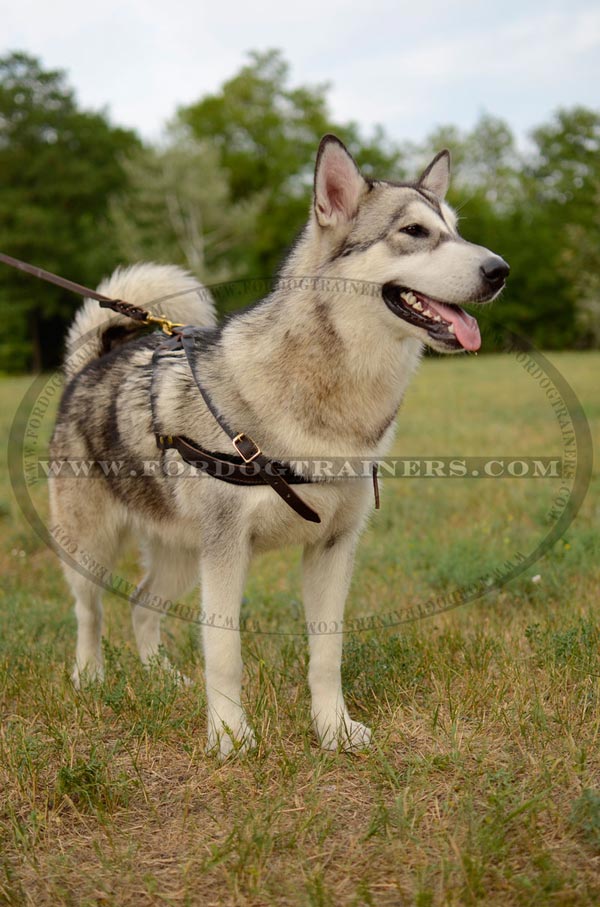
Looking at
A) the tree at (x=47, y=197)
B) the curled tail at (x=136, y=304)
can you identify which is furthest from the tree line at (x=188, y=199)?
the curled tail at (x=136, y=304)

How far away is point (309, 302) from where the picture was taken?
2.80m

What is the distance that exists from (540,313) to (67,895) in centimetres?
3759

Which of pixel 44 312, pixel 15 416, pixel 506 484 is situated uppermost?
pixel 506 484

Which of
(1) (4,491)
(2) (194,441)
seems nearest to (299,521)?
(2) (194,441)

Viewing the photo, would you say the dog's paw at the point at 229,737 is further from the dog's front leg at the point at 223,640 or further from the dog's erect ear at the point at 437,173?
the dog's erect ear at the point at 437,173

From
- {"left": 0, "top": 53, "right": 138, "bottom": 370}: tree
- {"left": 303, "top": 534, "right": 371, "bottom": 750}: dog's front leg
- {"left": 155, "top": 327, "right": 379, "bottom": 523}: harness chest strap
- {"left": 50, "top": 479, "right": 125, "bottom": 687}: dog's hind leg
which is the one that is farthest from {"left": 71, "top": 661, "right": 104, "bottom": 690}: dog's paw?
{"left": 0, "top": 53, "right": 138, "bottom": 370}: tree

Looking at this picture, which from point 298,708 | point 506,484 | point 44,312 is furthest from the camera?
point 44,312

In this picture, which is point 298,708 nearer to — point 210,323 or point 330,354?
point 330,354

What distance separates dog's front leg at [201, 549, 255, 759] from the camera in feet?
9.37

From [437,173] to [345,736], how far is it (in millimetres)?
2133

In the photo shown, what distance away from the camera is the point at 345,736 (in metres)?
2.83

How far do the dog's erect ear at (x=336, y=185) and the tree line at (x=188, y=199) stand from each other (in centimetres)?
2347

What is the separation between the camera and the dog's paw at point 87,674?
325 centimetres

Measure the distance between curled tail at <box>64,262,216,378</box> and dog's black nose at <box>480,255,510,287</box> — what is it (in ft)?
Result: 5.72
